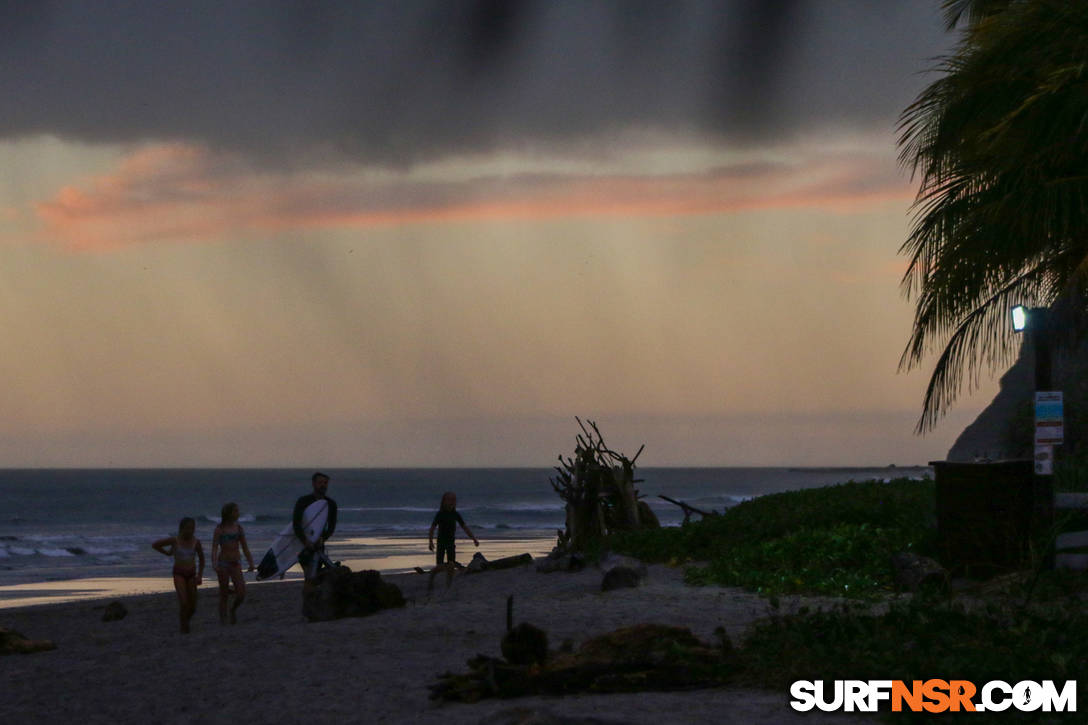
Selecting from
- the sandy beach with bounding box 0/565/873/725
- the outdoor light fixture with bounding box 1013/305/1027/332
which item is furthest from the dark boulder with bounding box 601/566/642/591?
the outdoor light fixture with bounding box 1013/305/1027/332

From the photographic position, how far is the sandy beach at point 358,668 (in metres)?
7.45

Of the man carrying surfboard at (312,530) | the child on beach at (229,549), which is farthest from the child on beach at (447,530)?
the child on beach at (229,549)

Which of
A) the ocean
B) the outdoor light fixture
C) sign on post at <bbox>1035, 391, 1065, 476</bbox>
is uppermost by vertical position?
the outdoor light fixture

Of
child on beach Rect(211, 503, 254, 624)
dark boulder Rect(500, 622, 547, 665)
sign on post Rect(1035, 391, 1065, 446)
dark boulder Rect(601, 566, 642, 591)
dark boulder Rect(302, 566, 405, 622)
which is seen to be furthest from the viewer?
dark boulder Rect(601, 566, 642, 591)

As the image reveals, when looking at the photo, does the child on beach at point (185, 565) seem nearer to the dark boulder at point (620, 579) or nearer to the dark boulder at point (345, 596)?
the dark boulder at point (345, 596)

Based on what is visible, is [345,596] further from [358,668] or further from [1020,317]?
[1020,317]

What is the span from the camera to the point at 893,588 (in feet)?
44.5

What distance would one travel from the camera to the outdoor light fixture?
1247cm

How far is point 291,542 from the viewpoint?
15.4m

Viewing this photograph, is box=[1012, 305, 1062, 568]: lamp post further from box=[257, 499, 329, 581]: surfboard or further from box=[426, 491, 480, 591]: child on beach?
box=[426, 491, 480, 591]: child on beach

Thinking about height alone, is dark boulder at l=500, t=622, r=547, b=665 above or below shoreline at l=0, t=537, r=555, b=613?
above

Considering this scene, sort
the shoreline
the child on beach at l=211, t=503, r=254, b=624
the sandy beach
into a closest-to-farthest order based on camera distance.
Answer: the sandy beach, the child on beach at l=211, t=503, r=254, b=624, the shoreline

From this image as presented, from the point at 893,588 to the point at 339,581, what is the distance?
6.66 meters

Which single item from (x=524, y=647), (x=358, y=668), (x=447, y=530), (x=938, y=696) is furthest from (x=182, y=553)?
(x=938, y=696)
